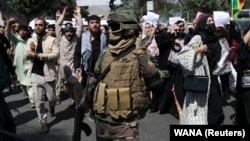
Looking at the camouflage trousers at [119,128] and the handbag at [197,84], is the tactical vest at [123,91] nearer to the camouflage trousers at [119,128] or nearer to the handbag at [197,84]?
the camouflage trousers at [119,128]

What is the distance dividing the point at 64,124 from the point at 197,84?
2.58m

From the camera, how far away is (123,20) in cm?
340

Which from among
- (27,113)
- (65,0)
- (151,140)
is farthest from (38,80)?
(65,0)

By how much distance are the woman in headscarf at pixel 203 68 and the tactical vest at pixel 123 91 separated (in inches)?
62.5

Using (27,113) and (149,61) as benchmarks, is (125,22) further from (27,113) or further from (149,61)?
(27,113)

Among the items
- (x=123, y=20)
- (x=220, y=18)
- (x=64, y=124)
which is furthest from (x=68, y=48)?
(x=123, y=20)

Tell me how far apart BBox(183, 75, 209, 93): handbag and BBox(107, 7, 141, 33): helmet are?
1772 mm

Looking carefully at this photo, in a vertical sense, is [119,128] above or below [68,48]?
below

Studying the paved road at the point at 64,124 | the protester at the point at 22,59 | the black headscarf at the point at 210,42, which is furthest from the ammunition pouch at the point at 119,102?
the protester at the point at 22,59

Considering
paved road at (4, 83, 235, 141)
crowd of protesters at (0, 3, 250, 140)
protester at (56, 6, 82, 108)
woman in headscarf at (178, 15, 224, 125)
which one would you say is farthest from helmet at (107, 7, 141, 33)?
protester at (56, 6, 82, 108)

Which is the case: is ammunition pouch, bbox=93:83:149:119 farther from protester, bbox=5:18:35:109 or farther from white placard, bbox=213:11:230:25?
protester, bbox=5:18:35:109

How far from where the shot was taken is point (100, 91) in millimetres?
3471

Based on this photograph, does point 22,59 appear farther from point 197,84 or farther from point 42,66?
point 197,84

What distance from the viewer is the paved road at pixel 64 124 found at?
5.76 m
